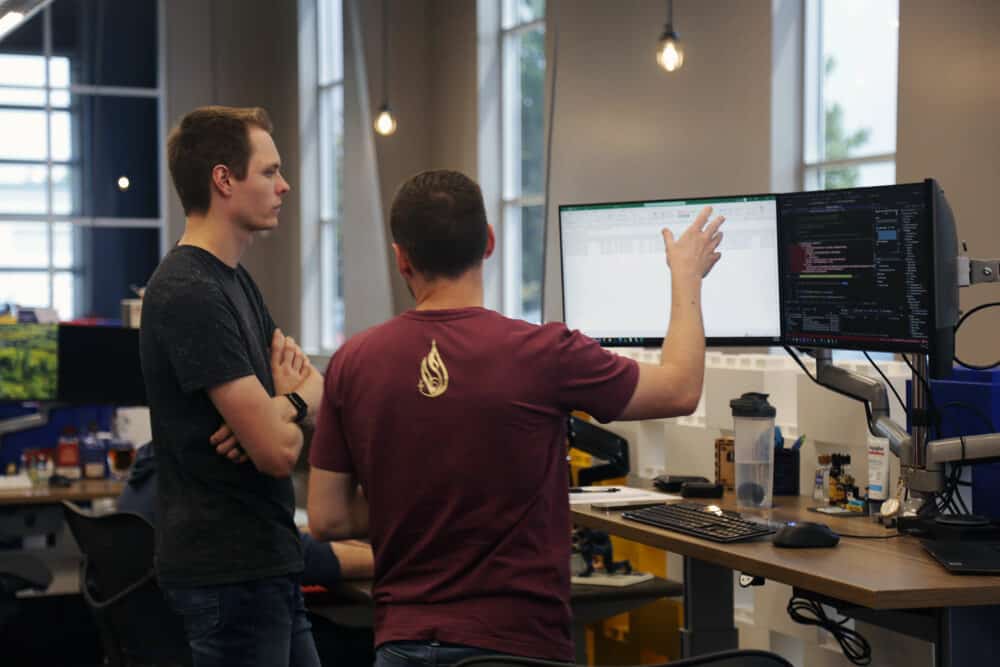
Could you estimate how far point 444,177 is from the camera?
1.67m

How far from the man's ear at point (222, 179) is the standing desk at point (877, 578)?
3.48 feet

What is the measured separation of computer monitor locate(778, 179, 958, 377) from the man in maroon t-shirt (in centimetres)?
92

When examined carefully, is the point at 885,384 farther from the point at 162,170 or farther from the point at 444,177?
the point at 162,170

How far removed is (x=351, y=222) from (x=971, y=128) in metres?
5.39

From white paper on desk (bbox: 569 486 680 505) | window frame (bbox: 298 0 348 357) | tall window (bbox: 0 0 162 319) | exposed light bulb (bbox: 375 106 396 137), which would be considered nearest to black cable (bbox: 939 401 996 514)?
white paper on desk (bbox: 569 486 680 505)

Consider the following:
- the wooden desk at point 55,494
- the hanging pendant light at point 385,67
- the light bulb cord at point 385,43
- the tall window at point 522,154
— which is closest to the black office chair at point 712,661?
the wooden desk at point 55,494

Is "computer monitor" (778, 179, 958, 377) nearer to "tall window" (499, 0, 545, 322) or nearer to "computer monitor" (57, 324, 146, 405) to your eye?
"computer monitor" (57, 324, 146, 405)

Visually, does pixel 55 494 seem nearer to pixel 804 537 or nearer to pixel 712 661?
pixel 804 537

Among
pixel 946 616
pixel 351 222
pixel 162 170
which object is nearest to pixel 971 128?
pixel 946 616

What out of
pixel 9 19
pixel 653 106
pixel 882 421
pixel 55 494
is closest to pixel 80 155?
pixel 653 106

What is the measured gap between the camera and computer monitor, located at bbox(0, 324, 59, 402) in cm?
479

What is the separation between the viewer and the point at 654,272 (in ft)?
9.75

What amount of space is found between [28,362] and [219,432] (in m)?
3.22

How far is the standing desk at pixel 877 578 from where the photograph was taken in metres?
1.91
